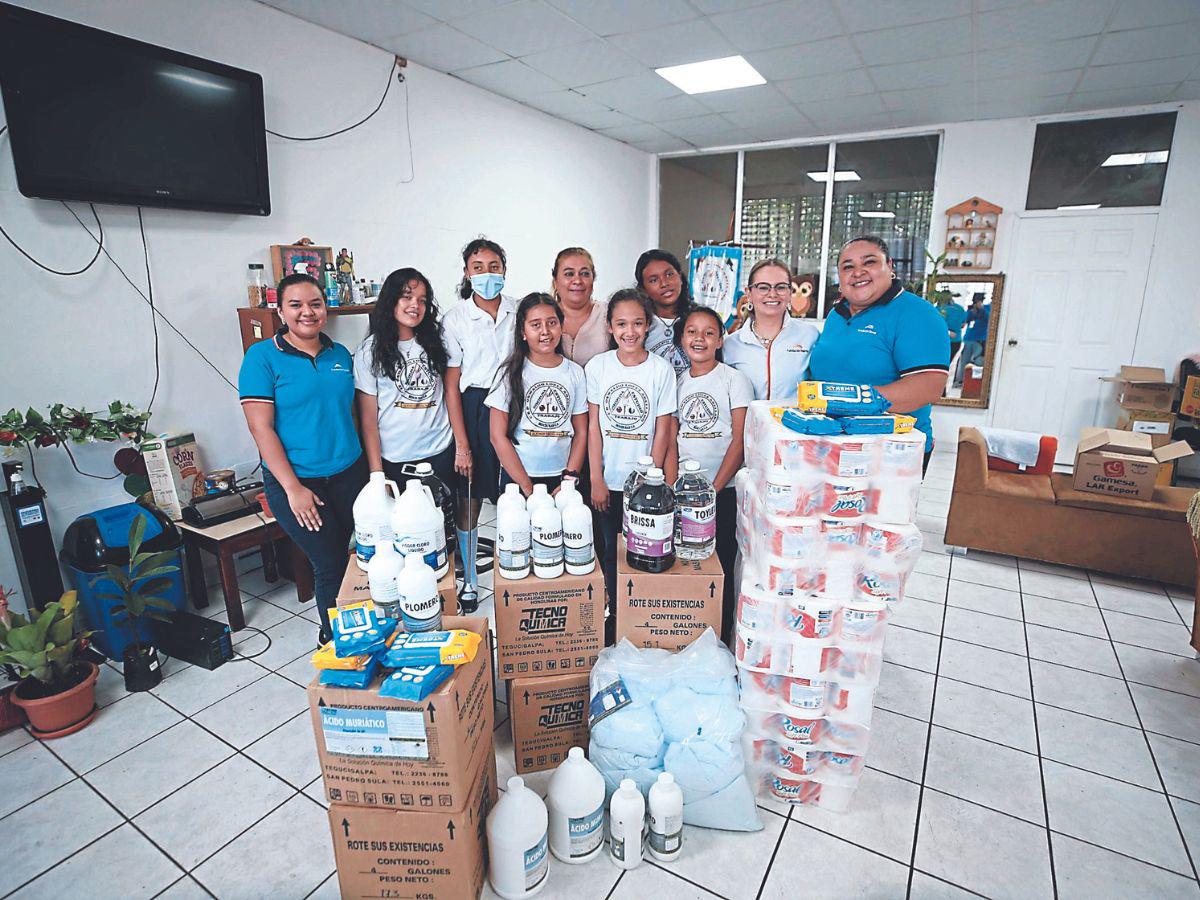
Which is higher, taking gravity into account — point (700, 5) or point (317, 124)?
point (700, 5)

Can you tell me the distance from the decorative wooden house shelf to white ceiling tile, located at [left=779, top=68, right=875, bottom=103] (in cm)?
164

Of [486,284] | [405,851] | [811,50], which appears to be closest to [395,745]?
[405,851]

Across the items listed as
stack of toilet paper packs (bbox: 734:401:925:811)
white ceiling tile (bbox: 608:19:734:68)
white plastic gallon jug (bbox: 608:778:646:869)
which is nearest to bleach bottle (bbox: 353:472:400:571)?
white plastic gallon jug (bbox: 608:778:646:869)

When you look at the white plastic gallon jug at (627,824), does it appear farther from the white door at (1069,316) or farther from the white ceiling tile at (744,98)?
the white door at (1069,316)

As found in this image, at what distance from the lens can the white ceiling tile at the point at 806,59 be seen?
3.72m

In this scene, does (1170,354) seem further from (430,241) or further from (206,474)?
(206,474)

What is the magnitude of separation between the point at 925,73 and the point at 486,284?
11.6ft

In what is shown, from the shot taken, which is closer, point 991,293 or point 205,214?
point 205,214

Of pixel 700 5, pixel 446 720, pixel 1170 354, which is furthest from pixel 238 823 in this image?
pixel 1170 354

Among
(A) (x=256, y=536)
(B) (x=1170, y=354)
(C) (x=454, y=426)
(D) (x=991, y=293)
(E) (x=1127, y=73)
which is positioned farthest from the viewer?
(D) (x=991, y=293)

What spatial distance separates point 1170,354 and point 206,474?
691 centimetres

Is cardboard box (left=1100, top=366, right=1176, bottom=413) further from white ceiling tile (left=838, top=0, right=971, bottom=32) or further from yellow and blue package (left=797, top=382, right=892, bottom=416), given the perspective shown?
yellow and blue package (left=797, top=382, right=892, bottom=416)

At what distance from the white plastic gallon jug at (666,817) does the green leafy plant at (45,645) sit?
2.01 m

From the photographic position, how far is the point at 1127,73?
13.5 ft
